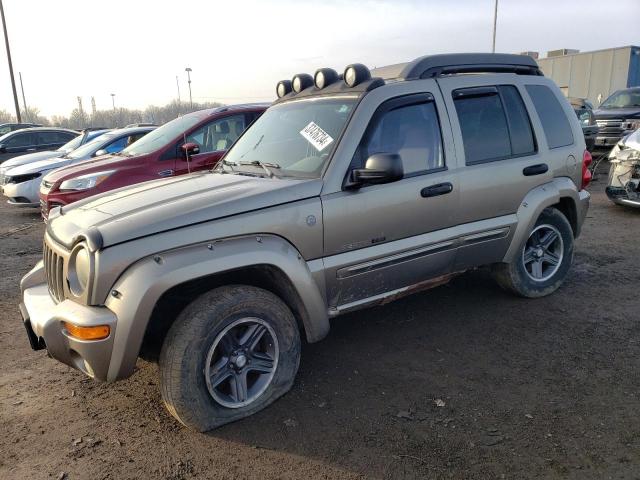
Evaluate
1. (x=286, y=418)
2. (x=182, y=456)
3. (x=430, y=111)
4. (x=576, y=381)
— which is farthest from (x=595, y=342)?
(x=182, y=456)

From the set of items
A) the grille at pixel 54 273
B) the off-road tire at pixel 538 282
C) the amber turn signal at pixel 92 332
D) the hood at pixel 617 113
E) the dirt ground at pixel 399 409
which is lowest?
the dirt ground at pixel 399 409

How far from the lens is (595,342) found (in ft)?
12.4

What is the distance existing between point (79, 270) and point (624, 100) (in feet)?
53.4

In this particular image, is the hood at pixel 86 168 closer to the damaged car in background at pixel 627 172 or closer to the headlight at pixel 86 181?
the headlight at pixel 86 181

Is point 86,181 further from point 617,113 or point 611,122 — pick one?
point 617,113

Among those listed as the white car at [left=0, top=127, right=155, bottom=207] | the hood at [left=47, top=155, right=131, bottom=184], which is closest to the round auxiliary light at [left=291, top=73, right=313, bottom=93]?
the hood at [left=47, top=155, right=131, bottom=184]

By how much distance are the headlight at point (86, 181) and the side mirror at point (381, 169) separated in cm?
465

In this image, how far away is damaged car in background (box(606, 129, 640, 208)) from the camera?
7.43 m

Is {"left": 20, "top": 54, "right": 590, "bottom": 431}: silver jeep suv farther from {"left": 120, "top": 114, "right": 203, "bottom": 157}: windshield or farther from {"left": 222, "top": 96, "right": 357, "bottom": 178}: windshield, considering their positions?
{"left": 120, "top": 114, "right": 203, "bottom": 157}: windshield

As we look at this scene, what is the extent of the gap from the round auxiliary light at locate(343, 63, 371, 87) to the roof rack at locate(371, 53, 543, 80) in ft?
0.93

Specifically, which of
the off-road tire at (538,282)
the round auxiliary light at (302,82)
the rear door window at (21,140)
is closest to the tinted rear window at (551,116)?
the off-road tire at (538,282)

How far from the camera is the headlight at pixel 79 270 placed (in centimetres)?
259

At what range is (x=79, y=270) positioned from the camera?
268cm

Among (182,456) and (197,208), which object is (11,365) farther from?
(197,208)
